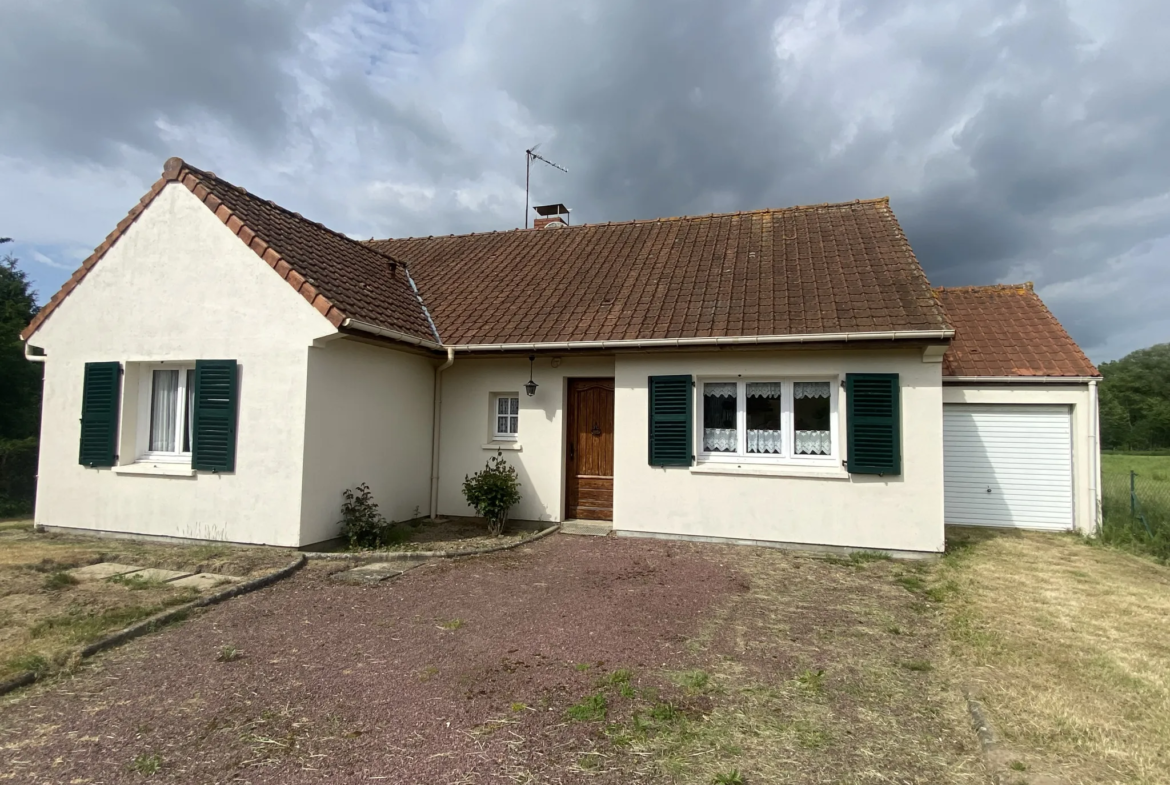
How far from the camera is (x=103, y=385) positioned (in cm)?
838

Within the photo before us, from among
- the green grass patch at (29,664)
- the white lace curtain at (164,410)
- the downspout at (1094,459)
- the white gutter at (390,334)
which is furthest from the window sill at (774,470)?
the white lace curtain at (164,410)

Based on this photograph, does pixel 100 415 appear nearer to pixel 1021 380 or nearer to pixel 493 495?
pixel 493 495

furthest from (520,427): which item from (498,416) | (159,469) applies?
(159,469)

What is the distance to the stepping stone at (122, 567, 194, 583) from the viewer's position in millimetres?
6287

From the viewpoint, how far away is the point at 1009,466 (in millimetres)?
10258

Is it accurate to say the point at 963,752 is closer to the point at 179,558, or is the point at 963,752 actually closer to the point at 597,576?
the point at 597,576

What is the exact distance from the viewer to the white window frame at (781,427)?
825 cm

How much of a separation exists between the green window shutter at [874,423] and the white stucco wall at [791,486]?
0.14 metres

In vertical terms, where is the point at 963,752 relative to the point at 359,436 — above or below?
below

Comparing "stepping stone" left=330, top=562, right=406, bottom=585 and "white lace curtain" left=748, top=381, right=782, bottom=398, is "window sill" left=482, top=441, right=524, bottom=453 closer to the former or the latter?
"stepping stone" left=330, top=562, right=406, bottom=585

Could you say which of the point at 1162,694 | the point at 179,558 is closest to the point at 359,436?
the point at 179,558

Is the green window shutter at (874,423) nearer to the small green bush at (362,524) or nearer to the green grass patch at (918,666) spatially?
the green grass patch at (918,666)

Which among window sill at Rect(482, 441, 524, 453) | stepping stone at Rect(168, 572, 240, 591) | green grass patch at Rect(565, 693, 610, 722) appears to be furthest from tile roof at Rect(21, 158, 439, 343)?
green grass patch at Rect(565, 693, 610, 722)

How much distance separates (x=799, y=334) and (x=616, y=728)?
229 inches
